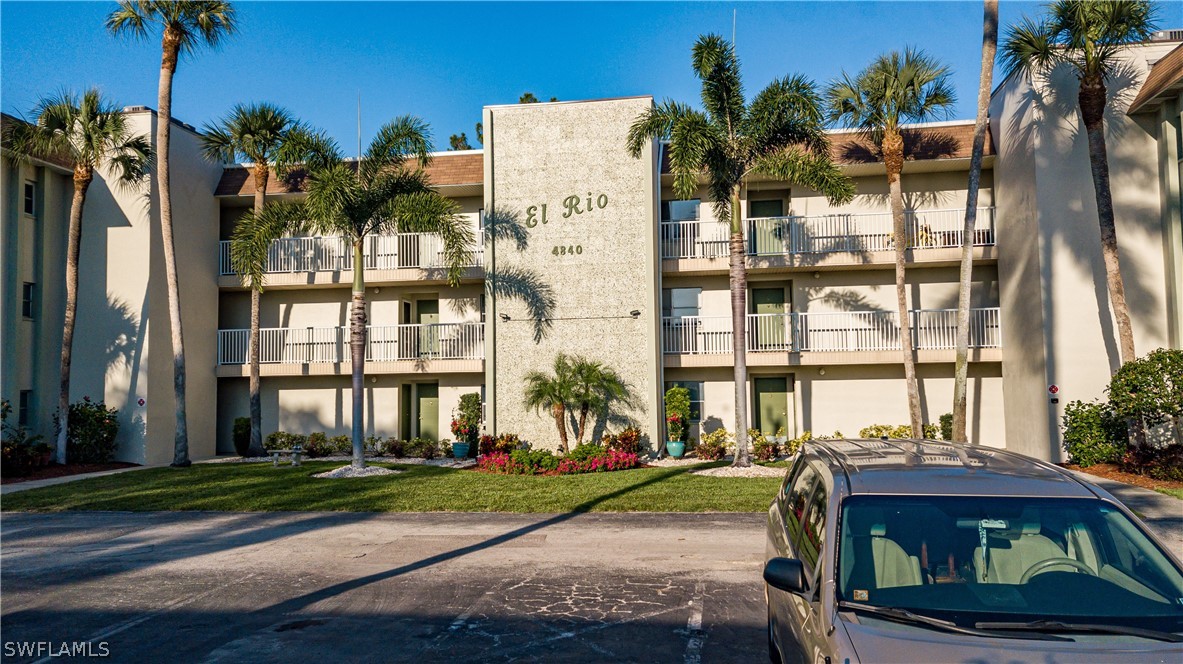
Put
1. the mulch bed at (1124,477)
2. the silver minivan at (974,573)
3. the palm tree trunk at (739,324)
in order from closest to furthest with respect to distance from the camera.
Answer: the silver minivan at (974,573), the mulch bed at (1124,477), the palm tree trunk at (739,324)

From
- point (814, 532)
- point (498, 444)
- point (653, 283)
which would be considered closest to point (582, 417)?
point (498, 444)

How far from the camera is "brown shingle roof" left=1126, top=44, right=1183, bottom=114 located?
54.5 ft

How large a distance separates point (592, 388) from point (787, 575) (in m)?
17.1

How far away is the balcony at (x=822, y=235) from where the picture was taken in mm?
22219

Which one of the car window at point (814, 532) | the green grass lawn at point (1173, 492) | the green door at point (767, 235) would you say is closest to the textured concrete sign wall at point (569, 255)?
the green door at point (767, 235)

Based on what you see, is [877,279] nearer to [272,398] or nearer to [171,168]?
[272,398]

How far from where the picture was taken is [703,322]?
23.3 m

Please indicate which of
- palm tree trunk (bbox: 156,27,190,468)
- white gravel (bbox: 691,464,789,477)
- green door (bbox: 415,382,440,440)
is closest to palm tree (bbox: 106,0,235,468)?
palm tree trunk (bbox: 156,27,190,468)

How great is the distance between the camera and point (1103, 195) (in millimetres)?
17406

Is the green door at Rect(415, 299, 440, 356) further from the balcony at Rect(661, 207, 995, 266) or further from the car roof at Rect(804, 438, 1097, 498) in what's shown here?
the car roof at Rect(804, 438, 1097, 498)

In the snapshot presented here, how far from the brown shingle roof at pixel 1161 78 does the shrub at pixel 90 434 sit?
2588cm

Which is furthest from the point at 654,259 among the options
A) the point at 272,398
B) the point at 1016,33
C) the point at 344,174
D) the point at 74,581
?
the point at 74,581

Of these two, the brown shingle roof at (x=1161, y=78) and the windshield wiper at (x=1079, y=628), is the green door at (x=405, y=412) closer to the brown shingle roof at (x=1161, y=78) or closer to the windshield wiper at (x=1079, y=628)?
the brown shingle roof at (x=1161, y=78)

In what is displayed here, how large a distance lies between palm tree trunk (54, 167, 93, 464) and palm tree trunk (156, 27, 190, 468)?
1.84m
